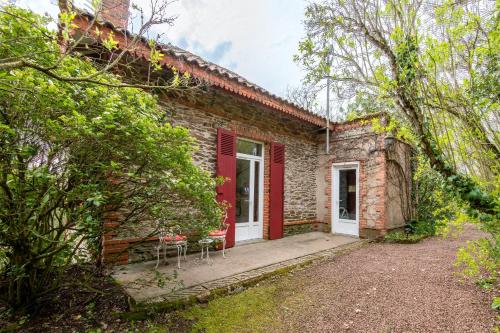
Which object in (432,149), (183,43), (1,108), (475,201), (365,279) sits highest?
(183,43)

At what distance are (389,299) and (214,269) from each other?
104 inches

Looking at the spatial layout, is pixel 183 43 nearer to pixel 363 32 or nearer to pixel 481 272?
pixel 363 32

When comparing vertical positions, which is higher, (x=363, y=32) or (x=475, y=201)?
(x=363, y=32)

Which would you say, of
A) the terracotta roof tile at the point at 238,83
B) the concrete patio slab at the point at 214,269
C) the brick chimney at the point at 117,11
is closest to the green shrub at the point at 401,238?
the concrete patio slab at the point at 214,269

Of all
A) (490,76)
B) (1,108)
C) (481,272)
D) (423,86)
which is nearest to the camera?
(1,108)

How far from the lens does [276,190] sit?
6.92 m

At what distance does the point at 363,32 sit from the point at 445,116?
1.48 meters

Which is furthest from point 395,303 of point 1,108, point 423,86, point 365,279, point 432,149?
point 1,108

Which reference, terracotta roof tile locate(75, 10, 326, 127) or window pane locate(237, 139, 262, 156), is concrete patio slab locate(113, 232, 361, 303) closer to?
window pane locate(237, 139, 262, 156)

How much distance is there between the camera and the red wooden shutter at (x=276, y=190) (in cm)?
680

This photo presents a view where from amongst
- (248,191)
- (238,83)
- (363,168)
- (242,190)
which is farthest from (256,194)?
(363,168)

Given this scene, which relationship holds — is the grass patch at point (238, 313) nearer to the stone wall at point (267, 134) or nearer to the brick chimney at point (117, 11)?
the stone wall at point (267, 134)

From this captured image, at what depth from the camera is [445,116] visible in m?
2.61

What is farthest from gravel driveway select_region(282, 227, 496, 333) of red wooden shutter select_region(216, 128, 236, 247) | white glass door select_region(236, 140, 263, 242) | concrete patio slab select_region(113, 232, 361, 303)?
white glass door select_region(236, 140, 263, 242)
